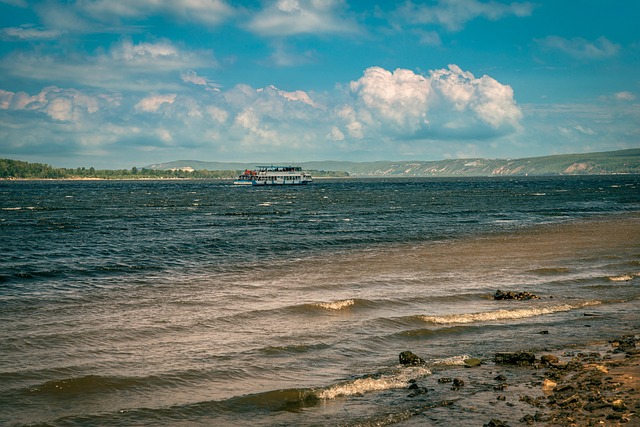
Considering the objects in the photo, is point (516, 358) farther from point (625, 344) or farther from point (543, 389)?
point (625, 344)

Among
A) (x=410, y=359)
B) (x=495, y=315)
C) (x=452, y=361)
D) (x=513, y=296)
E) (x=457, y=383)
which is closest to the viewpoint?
(x=457, y=383)

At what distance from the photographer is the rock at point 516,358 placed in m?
14.5

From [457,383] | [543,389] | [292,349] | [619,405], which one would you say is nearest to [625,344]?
[543,389]

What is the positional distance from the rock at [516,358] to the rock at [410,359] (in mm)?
1997

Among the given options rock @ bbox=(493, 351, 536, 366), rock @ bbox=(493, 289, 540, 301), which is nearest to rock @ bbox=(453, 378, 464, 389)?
rock @ bbox=(493, 351, 536, 366)

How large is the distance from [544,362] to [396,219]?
181 ft

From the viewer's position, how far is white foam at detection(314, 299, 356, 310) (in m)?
22.2

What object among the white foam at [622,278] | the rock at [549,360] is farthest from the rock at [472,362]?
the white foam at [622,278]

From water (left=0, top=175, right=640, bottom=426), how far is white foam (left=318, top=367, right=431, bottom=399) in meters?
0.05

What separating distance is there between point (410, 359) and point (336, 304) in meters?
7.78

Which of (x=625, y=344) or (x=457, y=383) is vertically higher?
(x=625, y=344)

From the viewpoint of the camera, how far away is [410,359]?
48.8 feet

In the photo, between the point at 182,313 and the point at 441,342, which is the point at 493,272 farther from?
the point at 182,313

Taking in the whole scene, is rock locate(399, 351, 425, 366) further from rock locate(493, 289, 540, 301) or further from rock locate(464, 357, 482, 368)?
rock locate(493, 289, 540, 301)
